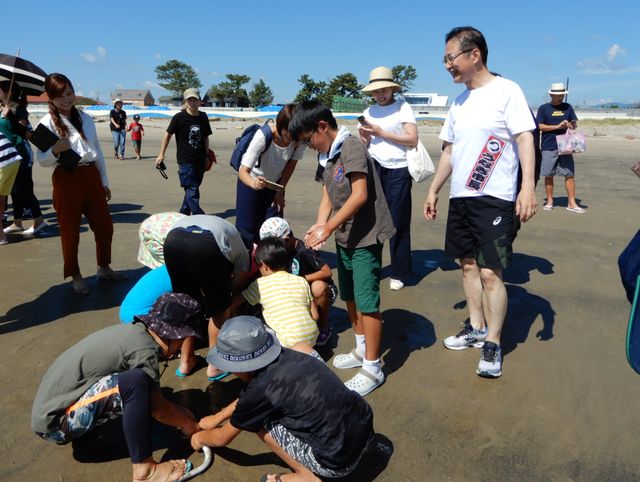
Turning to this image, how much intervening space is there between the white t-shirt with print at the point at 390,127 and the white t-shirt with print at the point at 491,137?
1.25 m

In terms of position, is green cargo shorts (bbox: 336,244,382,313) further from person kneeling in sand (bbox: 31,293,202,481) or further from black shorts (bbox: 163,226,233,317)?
person kneeling in sand (bbox: 31,293,202,481)

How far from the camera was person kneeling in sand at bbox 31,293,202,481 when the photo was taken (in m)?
2.24

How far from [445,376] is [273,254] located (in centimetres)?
138

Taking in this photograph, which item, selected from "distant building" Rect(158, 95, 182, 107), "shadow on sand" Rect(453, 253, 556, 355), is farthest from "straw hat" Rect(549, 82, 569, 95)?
"distant building" Rect(158, 95, 182, 107)

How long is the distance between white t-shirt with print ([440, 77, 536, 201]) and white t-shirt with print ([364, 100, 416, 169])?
125cm

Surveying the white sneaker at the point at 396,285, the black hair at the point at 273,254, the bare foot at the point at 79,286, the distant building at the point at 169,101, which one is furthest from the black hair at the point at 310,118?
the distant building at the point at 169,101

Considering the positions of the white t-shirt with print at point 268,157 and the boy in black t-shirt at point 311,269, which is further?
the white t-shirt with print at point 268,157

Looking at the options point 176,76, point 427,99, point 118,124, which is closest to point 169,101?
point 176,76

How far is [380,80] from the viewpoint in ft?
14.7

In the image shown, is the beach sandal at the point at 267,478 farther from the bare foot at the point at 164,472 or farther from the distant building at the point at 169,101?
the distant building at the point at 169,101

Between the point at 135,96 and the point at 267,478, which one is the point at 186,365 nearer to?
the point at 267,478

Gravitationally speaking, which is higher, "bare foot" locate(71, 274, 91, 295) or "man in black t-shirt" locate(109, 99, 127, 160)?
"man in black t-shirt" locate(109, 99, 127, 160)

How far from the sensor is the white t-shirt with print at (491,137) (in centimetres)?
296

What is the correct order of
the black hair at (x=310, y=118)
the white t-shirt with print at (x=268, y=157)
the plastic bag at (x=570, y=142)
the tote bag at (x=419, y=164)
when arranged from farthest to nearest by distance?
1. the plastic bag at (x=570, y=142)
2. the tote bag at (x=419, y=164)
3. the white t-shirt with print at (x=268, y=157)
4. the black hair at (x=310, y=118)
